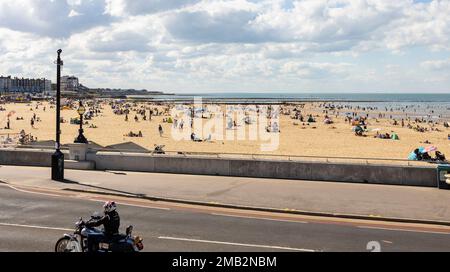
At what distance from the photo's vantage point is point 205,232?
12805 mm

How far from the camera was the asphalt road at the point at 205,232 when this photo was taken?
11.6 m

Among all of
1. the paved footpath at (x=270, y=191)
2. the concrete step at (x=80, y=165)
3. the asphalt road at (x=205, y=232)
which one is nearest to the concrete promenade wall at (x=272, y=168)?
the concrete step at (x=80, y=165)

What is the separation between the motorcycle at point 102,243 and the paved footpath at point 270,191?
6966 mm

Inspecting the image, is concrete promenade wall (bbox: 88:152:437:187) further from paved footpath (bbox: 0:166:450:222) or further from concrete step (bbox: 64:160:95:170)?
paved footpath (bbox: 0:166:450:222)

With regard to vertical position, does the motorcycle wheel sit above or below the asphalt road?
above

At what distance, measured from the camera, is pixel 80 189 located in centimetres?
1838

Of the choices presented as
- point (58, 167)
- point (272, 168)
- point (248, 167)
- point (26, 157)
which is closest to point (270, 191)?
point (272, 168)

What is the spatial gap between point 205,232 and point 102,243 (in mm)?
3726

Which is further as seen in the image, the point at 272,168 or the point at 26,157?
the point at 26,157

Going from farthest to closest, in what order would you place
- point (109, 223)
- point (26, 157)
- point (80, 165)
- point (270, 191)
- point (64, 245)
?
point (26, 157), point (80, 165), point (270, 191), point (64, 245), point (109, 223)

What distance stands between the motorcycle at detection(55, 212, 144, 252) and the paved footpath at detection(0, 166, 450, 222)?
6.97 m

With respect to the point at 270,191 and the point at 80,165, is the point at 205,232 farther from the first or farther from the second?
the point at 80,165

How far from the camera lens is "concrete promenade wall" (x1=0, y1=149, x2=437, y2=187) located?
19812mm

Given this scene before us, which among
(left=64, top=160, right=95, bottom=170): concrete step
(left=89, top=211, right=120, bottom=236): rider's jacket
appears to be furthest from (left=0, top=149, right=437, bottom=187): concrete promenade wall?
(left=89, top=211, right=120, bottom=236): rider's jacket
